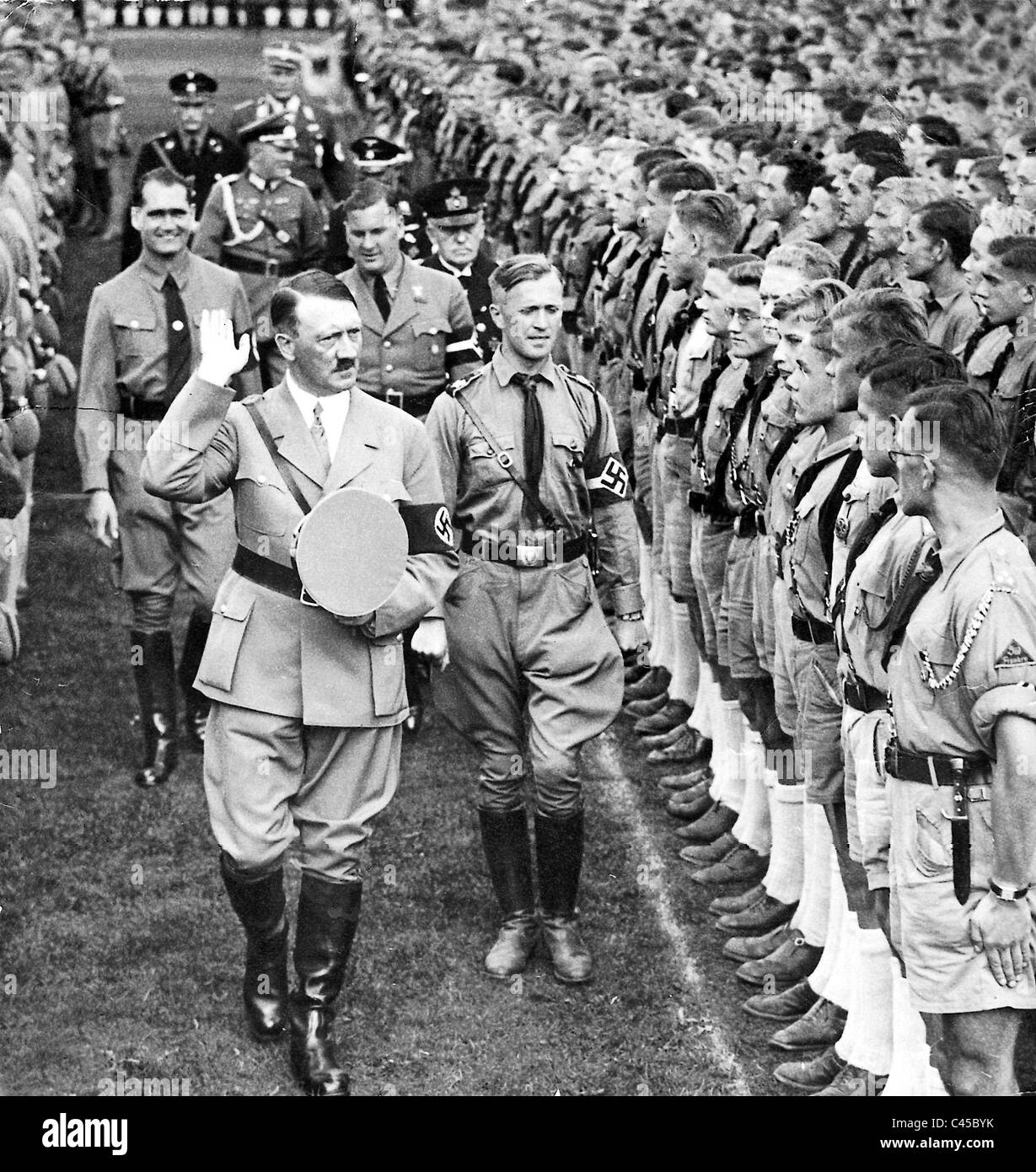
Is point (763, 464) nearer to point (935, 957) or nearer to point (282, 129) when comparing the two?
point (935, 957)

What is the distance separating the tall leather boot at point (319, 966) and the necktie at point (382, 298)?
3194 mm

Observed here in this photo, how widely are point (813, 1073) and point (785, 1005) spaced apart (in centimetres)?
48

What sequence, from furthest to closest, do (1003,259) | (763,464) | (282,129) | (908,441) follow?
(282,129), (1003,259), (763,464), (908,441)

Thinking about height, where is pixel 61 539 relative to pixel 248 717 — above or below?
below

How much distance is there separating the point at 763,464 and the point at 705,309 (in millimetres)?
→ 1028

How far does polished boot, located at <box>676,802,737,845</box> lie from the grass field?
0.33ft

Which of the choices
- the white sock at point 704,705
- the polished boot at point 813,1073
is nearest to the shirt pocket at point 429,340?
the white sock at point 704,705

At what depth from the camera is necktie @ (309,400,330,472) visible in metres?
6.32

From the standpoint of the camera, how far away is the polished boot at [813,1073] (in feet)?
20.7

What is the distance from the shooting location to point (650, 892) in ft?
25.5

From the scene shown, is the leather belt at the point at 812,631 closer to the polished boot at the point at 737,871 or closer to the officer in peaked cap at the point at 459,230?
the polished boot at the point at 737,871

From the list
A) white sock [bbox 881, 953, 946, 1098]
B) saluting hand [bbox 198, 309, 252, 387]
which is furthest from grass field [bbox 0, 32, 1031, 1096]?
saluting hand [bbox 198, 309, 252, 387]

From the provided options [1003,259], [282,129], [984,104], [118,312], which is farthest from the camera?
[984,104]

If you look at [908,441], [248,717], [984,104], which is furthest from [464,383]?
[984,104]
